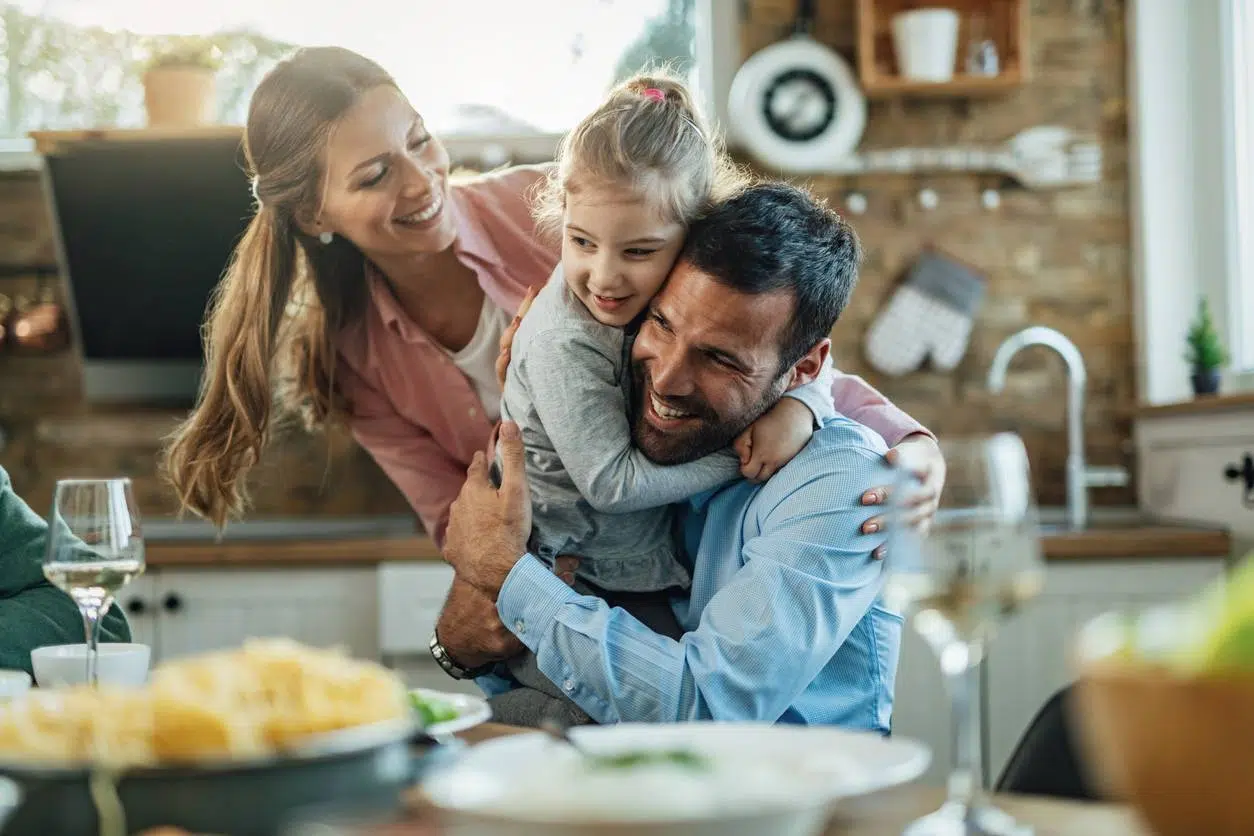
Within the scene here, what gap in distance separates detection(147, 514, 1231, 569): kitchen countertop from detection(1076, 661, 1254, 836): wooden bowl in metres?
2.56

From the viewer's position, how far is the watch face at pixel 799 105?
365 centimetres

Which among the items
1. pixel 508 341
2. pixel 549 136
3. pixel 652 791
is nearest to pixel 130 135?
pixel 549 136

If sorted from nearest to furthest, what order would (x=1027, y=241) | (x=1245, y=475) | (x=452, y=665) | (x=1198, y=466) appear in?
(x=452, y=665) < (x=1245, y=475) < (x=1198, y=466) < (x=1027, y=241)

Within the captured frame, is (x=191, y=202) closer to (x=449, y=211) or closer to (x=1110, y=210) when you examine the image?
(x=449, y=211)

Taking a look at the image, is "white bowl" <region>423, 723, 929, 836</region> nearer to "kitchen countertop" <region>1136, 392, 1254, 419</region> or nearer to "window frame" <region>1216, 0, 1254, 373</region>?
"kitchen countertop" <region>1136, 392, 1254, 419</region>

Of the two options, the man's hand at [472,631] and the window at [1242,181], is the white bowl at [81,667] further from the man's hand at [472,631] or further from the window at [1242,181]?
the window at [1242,181]

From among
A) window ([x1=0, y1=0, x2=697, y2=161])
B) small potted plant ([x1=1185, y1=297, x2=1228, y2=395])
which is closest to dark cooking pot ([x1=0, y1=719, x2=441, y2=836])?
small potted plant ([x1=1185, y1=297, x2=1228, y2=395])

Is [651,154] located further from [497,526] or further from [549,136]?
[549,136]

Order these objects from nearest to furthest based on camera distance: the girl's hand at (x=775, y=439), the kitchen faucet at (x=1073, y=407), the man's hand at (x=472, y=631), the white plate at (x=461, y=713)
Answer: the white plate at (x=461, y=713)
the girl's hand at (x=775, y=439)
the man's hand at (x=472, y=631)
the kitchen faucet at (x=1073, y=407)

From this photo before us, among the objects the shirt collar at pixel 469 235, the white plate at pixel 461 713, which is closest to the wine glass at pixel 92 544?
the white plate at pixel 461 713

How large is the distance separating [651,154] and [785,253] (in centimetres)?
23

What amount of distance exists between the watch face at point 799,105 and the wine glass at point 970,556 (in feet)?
9.55

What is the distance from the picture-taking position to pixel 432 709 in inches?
42.9

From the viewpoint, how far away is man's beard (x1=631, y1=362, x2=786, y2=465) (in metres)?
1.72
